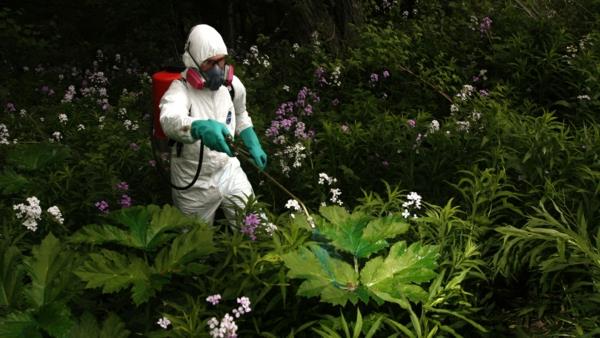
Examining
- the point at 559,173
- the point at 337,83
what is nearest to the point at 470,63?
the point at 337,83

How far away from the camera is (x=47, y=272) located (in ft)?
7.86

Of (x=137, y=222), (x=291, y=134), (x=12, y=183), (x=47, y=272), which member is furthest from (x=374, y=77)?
(x=47, y=272)

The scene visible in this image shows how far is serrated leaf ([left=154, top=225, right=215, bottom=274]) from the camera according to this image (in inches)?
100

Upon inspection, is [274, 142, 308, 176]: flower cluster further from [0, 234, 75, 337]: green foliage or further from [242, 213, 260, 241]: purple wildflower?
[0, 234, 75, 337]: green foliage

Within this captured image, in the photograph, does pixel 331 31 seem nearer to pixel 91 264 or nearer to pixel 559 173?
pixel 559 173

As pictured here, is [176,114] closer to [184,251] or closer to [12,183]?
[184,251]

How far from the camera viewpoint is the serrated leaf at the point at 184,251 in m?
2.55

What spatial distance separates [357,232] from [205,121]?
1.11m

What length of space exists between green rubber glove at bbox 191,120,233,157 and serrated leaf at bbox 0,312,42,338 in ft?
4.16

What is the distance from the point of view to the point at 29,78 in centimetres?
900

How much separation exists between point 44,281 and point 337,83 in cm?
469

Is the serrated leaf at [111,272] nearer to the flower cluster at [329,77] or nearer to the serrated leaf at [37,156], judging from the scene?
the serrated leaf at [37,156]

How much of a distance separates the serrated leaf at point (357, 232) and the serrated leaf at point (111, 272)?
819 millimetres

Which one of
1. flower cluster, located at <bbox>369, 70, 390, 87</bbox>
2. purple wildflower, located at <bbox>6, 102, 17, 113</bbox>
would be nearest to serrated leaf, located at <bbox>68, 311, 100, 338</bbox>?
flower cluster, located at <bbox>369, 70, 390, 87</bbox>
